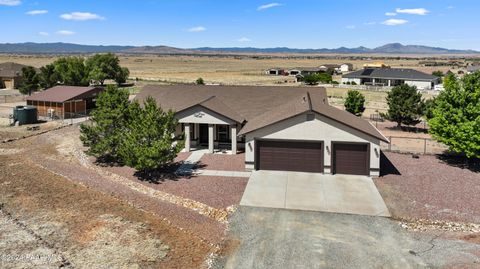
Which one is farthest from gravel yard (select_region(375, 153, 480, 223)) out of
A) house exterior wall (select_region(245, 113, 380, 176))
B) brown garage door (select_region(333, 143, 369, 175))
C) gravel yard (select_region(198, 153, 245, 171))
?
gravel yard (select_region(198, 153, 245, 171))

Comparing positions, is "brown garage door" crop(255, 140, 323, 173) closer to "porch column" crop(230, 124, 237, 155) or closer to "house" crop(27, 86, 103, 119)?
"porch column" crop(230, 124, 237, 155)

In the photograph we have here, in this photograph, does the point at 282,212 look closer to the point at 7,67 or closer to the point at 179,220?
the point at 179,220

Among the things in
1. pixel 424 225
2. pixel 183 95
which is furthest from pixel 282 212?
pixel 183 95

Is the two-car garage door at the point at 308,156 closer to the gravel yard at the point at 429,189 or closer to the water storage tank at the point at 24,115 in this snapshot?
the gravel yard at the point at 429,189

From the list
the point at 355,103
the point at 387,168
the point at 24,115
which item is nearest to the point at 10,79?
the point at 24,115

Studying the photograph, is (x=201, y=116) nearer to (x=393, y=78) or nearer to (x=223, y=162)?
(x=223, y=162)

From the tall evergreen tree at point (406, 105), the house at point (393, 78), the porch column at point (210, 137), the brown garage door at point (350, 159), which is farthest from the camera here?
the house at point (393, 78)

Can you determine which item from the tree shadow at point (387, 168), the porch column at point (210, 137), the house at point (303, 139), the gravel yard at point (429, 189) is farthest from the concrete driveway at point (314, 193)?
the porch column at point (210, 137)
